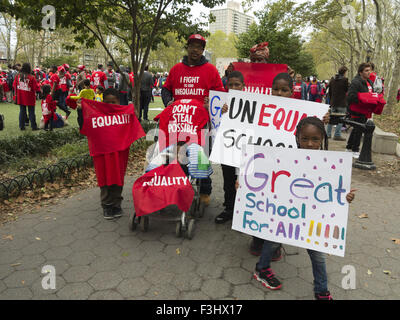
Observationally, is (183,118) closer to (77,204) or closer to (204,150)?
(204,150)

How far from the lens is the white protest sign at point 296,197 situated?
246 centimetres

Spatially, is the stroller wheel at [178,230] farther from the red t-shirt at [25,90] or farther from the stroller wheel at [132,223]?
the red t-shirt at [25,90]

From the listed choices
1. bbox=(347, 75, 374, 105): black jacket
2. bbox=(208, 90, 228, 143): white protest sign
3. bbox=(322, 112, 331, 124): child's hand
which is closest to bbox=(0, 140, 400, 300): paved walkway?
bbox=(208, 90, 228, 143): white protest sign

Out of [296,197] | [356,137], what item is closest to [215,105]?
[296,197]

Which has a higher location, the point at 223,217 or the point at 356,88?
the point at 356,88

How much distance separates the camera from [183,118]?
12.9 feet

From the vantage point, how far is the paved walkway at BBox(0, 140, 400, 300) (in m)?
2.81

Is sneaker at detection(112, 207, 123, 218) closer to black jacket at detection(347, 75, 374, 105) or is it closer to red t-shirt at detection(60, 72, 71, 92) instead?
black jacket at detection(347, 75, 374, 105)

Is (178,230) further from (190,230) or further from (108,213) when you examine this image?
(108,213)

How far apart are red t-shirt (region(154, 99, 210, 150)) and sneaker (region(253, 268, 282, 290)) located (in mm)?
1767

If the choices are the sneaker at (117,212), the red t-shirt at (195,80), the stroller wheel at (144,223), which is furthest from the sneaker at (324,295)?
the red t-shirt at (195,80)

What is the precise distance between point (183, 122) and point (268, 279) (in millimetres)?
2052

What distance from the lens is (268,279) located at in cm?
288

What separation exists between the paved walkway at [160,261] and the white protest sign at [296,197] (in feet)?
2.04
